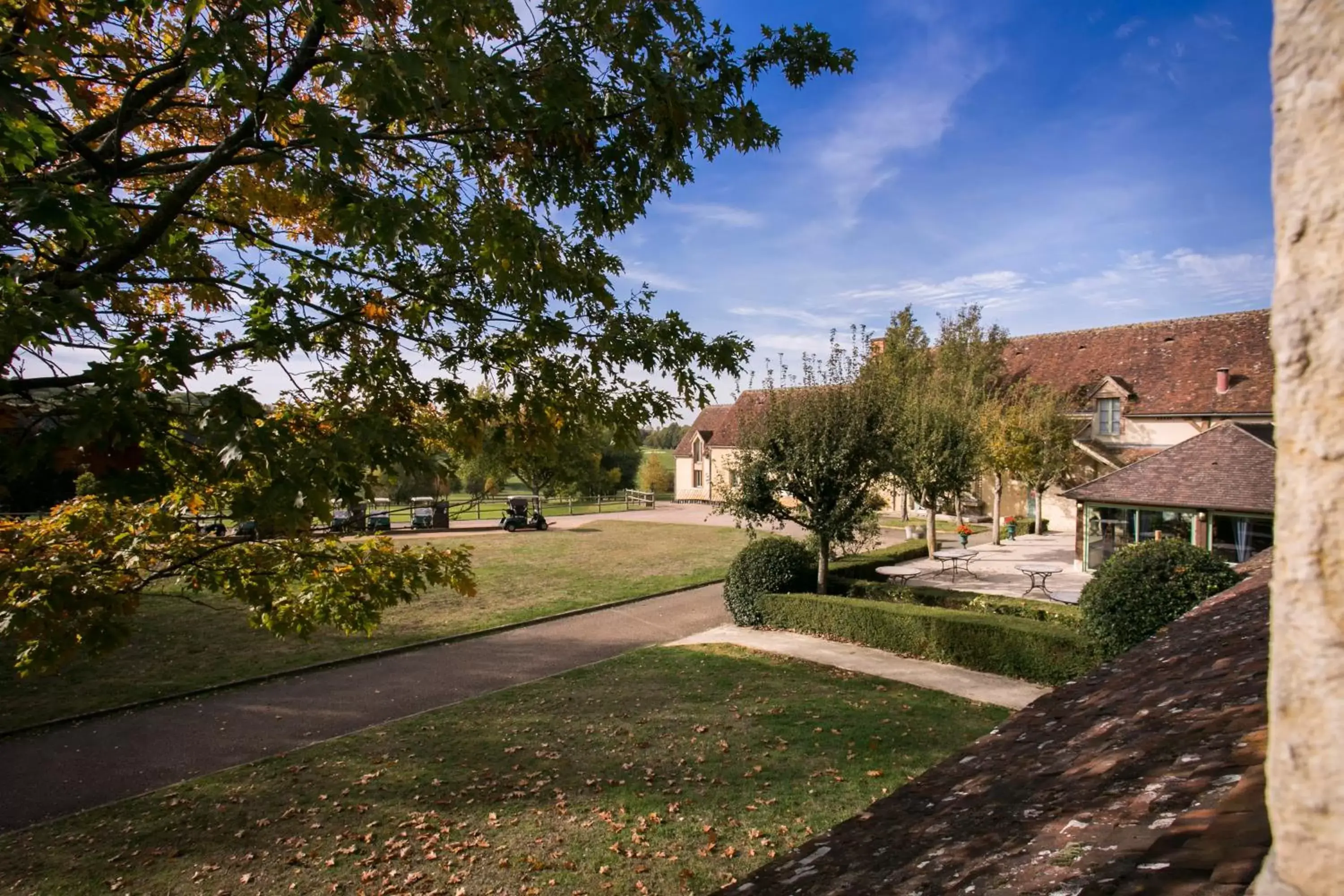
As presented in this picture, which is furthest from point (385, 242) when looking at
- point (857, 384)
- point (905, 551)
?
point (905, 551)

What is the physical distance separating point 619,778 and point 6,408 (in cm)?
745

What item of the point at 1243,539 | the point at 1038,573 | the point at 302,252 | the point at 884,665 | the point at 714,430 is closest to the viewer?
the point at 302,252

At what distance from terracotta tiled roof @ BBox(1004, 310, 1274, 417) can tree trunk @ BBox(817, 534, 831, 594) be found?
61.5ft

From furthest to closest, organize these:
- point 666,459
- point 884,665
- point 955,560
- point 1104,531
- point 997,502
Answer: point 666,459
point 997,502
point 1104,531
point 955,560
point 884,665

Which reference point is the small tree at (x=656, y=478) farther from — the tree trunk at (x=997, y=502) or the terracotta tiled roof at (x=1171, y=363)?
the tree trunk at (x=997, y=502)

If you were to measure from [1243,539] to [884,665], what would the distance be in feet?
39.0

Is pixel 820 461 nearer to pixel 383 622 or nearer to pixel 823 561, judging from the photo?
pixel 823 561

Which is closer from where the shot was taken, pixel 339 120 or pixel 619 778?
pixel 339 120

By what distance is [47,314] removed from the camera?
10.7ft

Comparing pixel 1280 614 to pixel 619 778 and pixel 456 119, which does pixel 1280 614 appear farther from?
pixel 619 778

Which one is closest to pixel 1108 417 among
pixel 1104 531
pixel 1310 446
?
pixel 1104 531

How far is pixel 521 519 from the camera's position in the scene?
36.2 metres

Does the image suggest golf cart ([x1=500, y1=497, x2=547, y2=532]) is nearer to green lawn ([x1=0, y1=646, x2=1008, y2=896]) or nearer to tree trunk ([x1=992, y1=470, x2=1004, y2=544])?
tree trunk ([x1=992, y1=470, x2=1004, y2=544])

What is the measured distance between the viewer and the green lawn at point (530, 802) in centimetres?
685
